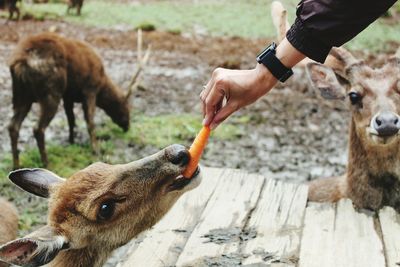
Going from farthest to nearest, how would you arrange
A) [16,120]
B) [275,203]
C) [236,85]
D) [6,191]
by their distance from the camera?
[16,120] < [6,191] < [275,203] < [236,85]

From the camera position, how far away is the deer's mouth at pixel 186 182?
3.54 m

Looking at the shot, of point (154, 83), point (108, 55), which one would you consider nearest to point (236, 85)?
point (154, 83)

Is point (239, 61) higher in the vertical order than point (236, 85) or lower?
lower

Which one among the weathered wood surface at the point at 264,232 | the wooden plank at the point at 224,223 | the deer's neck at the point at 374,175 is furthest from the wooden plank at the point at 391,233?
the wooden plank at the point at 224,223

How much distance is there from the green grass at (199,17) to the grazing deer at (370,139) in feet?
35.4

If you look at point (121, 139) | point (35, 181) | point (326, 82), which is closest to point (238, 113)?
point (121, 139)

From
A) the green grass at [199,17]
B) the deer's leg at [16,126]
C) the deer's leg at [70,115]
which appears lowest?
the green grass at [199,17]

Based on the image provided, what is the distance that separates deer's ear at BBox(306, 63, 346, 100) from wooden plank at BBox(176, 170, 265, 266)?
1.11 metres

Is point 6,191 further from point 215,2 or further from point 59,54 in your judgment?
point 215,2

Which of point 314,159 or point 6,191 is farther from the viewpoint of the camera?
point 314,159

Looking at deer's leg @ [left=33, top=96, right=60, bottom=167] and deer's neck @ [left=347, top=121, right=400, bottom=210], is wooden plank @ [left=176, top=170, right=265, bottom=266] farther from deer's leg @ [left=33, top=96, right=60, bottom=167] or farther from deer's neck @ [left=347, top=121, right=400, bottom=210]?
deer's leg @ [left=33, top=96, right=60, bottom=167]

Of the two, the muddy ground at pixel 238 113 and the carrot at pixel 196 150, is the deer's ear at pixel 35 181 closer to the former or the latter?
the carrot at pixel 196 150

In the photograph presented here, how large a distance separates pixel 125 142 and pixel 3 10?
38.0 feet

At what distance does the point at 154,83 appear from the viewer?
12.3 metres
